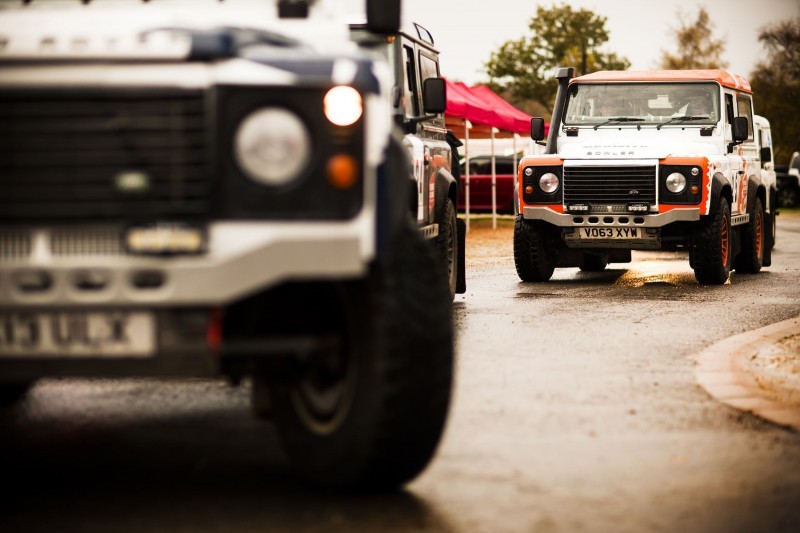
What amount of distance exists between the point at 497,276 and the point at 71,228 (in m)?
12.9

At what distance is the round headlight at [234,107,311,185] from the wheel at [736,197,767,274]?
13895mm

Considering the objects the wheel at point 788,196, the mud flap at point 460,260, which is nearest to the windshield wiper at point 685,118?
the mud flap at point 460,260

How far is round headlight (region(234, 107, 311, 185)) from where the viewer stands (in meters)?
4.64

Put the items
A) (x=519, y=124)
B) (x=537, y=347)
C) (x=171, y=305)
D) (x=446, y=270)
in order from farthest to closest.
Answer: (x=519, y=124)
(x=446, y=270)
(x=537, y=347)
(x=171, y=305)

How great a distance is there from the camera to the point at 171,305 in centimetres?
457

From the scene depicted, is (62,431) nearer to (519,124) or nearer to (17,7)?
(17,7)

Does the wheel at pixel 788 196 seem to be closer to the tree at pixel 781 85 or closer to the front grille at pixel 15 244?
the tree at pixel 781 85

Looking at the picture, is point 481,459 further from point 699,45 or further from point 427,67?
point 699,45

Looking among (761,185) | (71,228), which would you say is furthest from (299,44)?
(761,185)

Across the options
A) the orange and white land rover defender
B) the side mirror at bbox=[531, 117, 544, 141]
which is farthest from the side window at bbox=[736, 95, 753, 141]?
the side mirror at bbox=[531, 117, 544, 141]

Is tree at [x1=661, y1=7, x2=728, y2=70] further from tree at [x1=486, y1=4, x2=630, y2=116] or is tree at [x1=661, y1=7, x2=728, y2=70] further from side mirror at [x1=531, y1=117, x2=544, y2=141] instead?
side mirror at [x1=531, y1=117, x2=544, y2=141]

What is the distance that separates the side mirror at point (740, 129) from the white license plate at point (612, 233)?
191 centimetres

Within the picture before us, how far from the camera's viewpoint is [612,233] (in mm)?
15727

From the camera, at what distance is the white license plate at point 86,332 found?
4566 millimetres
